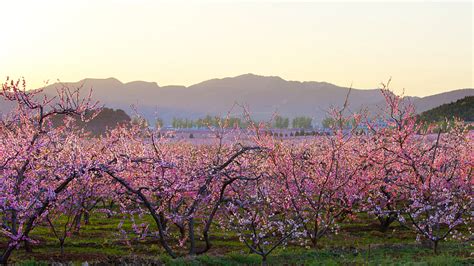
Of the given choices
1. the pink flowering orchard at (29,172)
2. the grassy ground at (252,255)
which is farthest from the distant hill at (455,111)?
the pink flowering orchard at (29,172)

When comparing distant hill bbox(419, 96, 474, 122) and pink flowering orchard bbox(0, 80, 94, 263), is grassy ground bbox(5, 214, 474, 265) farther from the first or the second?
distant hill bbox(419, 96, 474, 122)

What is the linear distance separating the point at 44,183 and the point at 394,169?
16.4 metres

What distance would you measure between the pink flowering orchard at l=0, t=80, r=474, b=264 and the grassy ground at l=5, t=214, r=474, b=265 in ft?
1.75

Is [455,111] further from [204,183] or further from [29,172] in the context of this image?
[29,172]

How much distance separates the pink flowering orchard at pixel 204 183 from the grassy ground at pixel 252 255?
1.75 feet

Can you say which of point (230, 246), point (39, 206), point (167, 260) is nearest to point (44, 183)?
point (39, 206)

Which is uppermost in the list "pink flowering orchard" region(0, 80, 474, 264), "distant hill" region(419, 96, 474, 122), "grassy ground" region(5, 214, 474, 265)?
"distant hill" region(419, 96, 474, 122)

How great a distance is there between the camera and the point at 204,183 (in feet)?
71.7

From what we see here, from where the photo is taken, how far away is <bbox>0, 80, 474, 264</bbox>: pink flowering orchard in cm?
1856

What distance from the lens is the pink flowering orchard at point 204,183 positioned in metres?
18.6

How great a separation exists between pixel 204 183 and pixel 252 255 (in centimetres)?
325

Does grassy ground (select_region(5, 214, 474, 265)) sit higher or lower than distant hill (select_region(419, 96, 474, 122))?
lower

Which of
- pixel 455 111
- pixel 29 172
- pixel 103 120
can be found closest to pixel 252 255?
→ pixel 29 172

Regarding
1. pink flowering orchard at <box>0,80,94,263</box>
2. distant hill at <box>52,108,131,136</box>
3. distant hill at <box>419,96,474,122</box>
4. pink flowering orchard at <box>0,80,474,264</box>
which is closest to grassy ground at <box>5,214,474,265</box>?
pink flowering orchard at <box>0,80,474,264</box>
